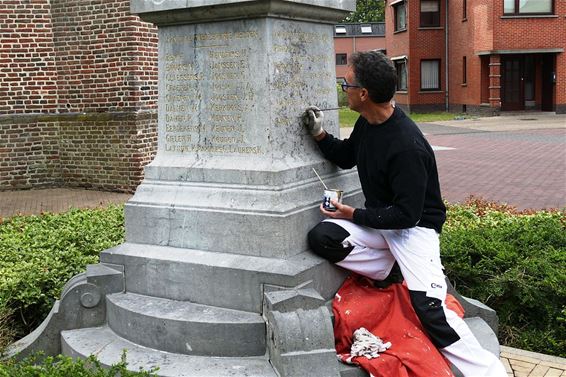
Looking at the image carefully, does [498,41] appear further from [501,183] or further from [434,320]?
[434,320]

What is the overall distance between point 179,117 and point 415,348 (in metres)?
2.19

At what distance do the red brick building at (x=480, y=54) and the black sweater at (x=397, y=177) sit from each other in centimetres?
2914

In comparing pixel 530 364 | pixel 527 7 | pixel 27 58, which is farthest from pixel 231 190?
pixel 527 7

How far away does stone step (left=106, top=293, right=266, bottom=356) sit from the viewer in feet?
12.7

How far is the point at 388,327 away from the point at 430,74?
35.8 meters

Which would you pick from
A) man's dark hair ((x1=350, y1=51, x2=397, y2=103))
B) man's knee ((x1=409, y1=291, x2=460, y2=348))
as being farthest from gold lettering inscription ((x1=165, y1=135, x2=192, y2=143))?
man's knee ((x1=409, y1=291, x2=460, y2=348))

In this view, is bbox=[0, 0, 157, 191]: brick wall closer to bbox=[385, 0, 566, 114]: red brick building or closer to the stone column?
the stone column

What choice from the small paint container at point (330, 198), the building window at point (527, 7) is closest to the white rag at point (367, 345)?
the small paint container at point (330, 198)

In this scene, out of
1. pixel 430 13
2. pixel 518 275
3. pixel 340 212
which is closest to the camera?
pixel 340 212

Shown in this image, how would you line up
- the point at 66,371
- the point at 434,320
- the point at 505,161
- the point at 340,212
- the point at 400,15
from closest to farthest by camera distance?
the point at 66,371, the point at 434,320, the point at 340,212, the point at 505,161, the point at 400,15

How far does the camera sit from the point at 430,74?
38.0 m

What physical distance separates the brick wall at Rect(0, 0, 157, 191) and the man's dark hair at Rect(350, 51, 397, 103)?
8907mm

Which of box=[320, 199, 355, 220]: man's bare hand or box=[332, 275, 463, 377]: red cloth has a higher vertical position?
box=[320, 199, 355, 220]: man's bare hand

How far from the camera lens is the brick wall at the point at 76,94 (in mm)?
12312
